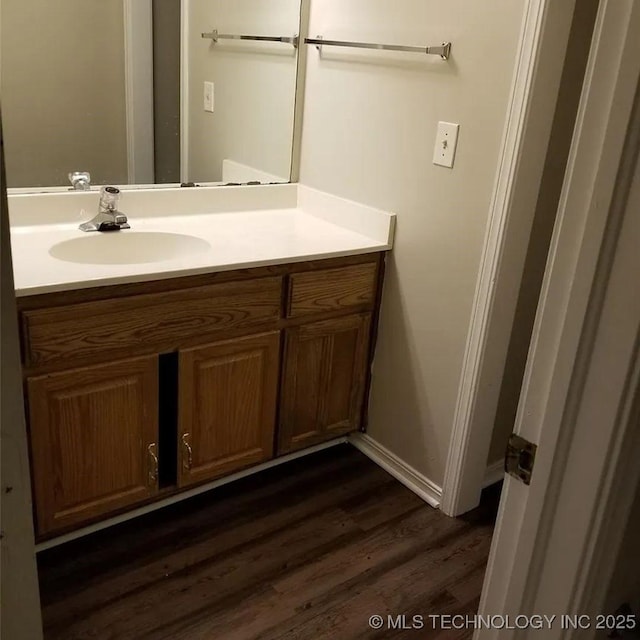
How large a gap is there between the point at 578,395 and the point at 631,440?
8cm

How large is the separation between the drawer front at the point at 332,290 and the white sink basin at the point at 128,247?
0.99 feet

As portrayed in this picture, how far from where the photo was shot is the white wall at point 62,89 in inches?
70.8

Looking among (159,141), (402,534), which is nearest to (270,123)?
(159,141)

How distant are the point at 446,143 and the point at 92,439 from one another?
1284 mm

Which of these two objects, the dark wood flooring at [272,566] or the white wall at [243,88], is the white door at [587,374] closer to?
the dark wood flooring at [272,566]

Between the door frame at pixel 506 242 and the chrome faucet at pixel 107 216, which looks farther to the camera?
the chrome faucet at pixel 107 216

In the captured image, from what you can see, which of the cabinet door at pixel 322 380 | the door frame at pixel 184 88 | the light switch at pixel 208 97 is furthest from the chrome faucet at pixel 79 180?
the cabinet door at pixel 322 380

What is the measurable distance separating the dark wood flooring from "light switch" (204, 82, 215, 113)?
1295 mm

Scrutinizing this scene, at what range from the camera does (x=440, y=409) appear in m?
2.07

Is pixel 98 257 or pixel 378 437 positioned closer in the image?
pixel 98 257

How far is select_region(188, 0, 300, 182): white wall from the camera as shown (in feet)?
7.18

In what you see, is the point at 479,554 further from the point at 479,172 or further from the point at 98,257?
the point at 98,257

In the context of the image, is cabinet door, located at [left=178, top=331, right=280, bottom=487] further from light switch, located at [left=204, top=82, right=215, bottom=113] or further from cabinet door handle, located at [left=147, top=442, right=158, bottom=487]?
light switch, located at [left=204, top=82, right=215, bottom=113]

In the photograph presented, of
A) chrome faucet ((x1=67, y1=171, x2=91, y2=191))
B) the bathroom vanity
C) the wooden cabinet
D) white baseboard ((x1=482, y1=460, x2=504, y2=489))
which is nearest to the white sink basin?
the bathroom vanity
